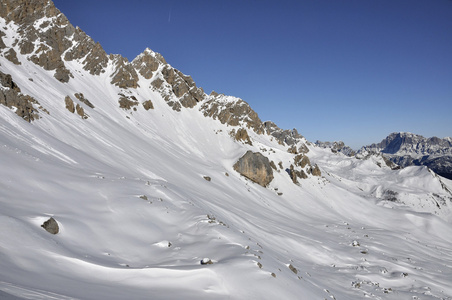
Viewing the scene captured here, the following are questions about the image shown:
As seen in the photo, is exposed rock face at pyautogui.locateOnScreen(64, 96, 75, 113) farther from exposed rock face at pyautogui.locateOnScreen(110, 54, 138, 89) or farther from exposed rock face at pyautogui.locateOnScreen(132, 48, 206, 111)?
exposed rock face at pyautogui.locateOnScreen(132, 48, 206, 111)

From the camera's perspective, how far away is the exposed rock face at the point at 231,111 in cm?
9619

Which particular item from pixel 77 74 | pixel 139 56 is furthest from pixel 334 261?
pixel 139 56

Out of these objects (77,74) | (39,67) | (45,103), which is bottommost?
(45,103)

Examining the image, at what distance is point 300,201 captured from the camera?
6600cm

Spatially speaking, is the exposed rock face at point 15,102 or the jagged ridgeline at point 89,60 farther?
the jagged ridgeline at point 89,60

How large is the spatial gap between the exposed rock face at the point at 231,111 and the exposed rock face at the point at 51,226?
8564 centimetres

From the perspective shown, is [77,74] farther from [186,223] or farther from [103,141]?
[186,223]

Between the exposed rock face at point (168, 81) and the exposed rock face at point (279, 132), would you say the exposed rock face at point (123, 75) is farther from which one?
the exposed rock face at point (279, 132)

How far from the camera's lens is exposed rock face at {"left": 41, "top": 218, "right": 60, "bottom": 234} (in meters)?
10.2

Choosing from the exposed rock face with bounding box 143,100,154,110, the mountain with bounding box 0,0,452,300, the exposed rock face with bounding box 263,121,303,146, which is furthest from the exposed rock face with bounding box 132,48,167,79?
the exposed rock face with bounding box 263,121,303,146

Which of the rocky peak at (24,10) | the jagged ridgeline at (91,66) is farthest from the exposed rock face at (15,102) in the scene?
the rocky peak at (24,10)

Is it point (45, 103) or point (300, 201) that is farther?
point (300, 201)

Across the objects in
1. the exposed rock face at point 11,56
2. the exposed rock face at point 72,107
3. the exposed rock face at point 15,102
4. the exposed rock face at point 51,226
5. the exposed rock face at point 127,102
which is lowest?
the exposed rock face at point 51,226

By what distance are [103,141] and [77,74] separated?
50672 mm
